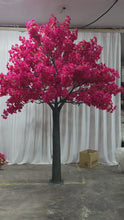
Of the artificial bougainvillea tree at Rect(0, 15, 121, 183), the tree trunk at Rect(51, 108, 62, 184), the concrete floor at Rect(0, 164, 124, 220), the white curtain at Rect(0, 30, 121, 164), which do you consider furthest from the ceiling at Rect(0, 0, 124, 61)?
the concrete floor at Rect(0, 164, 124, 220)

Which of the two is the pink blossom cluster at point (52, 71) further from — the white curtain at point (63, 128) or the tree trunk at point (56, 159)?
the white curtain at point (63, 128)

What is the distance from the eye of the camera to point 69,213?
259 centimetres

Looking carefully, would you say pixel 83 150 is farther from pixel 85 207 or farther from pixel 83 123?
pixel 85 207

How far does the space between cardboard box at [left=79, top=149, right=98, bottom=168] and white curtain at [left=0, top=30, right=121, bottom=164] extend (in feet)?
0.86

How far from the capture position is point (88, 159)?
4.21 meters

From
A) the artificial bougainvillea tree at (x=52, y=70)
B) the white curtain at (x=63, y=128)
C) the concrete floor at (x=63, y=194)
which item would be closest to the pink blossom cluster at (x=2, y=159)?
the concrete floor at (x=63, y=194)

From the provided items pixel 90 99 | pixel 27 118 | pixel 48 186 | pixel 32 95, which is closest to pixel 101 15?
pixel 90 99

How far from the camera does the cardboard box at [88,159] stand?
421 centimetres

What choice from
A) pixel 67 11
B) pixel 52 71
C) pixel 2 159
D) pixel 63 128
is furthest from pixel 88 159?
pixel 67 11

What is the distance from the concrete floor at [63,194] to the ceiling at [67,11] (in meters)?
2.58

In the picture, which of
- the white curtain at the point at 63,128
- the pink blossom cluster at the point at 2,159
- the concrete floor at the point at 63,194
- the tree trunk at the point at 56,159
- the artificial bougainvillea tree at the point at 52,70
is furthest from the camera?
the white curtain at the point at 63,128

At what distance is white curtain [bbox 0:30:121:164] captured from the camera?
4535mm

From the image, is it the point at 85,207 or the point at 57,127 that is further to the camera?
the point at 57,127

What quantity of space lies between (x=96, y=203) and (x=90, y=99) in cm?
132
